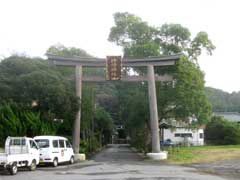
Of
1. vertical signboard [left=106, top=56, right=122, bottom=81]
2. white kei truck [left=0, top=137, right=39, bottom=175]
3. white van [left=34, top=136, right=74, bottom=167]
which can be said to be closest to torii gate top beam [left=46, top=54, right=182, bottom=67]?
vertical signboard [left=106, top=56, right=122, bottom=81]

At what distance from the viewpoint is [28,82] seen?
33.8 meters

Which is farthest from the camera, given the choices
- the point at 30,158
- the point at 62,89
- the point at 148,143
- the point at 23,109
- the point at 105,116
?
the point at 105,116

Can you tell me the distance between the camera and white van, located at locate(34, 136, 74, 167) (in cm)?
2744

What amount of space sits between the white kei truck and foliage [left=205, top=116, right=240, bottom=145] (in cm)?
4689

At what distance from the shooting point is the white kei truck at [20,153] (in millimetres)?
21375

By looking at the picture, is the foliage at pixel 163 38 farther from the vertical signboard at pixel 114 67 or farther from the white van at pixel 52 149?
the white van at pixel 52 149

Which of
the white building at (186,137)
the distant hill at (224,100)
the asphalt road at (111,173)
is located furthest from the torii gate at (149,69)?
the distant hill at (224,100)

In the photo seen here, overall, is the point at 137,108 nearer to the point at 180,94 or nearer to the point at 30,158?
the point at 180,94

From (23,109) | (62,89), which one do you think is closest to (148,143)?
(62,89)

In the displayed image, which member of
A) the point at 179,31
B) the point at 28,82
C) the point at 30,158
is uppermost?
the point at 179,31

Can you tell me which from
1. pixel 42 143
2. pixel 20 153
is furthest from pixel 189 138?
pixel 20 153

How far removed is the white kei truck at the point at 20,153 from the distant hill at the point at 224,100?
89.9 metres

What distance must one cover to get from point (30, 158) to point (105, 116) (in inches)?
2025

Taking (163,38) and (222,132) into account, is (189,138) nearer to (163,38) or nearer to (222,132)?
(222,132)
